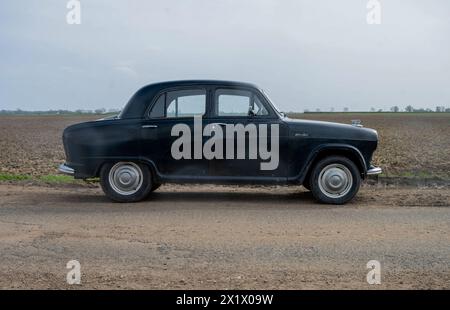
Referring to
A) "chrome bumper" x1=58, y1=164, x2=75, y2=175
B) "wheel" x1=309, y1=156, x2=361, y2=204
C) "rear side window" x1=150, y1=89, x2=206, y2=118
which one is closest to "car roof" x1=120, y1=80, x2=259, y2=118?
"rear side window" x1=150, y1=89, x2=206, y2=118

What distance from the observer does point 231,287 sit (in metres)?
4.29

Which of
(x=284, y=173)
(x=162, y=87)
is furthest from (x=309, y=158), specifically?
(x=162, y=87)

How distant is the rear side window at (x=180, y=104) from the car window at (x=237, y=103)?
0.87 feet

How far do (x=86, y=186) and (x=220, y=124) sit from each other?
12.2 ft

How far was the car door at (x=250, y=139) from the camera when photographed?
322 inches

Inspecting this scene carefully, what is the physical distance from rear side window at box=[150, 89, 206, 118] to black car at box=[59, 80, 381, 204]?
0.7 inches

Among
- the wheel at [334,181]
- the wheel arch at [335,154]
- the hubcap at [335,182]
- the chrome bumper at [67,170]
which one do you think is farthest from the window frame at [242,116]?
the chrome bumper at [67,170]

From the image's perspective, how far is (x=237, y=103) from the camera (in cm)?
838

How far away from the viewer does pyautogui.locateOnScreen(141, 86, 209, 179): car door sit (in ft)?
27.2

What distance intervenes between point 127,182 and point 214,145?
1.58 m

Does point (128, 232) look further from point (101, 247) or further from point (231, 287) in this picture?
point (231, 287)

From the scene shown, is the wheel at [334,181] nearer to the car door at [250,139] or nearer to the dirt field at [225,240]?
the dirt field at [225,240]

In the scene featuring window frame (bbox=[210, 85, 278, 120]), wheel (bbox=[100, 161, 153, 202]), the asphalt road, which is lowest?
the asphalt road

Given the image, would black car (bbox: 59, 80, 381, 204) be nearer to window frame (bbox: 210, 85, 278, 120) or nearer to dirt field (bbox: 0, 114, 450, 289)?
window frame (bbox: 210, 85, 278, 120)
